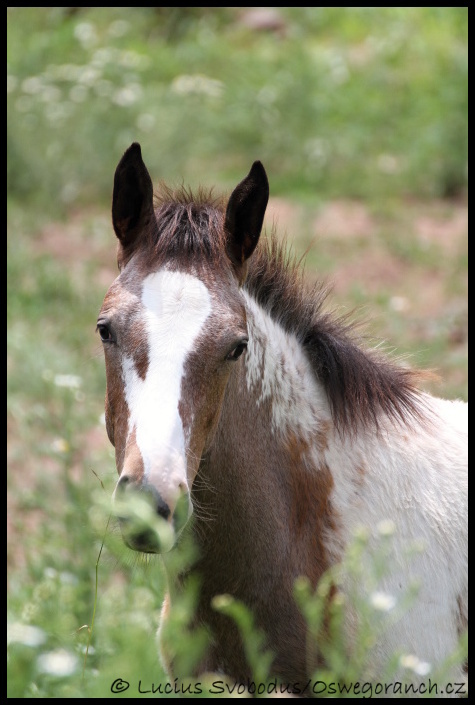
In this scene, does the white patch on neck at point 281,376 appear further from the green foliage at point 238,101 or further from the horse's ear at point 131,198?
the green foliage at point 238,101

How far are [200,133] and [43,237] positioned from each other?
7.57 ft

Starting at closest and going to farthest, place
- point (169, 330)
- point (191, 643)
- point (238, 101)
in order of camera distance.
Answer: point (191, 643)
point (169, 330)
point (238, 101)

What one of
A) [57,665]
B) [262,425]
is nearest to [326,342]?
[262,425]

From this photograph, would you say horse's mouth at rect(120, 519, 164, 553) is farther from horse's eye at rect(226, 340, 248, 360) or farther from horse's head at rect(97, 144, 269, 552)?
horse's eye at rect(226, 340, 248, 360)

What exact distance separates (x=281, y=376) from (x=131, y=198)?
2.17 feet

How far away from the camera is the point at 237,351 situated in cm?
221

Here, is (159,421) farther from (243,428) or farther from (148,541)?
(243,428)

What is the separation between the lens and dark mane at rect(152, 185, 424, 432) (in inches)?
99.4

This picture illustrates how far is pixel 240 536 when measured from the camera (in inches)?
92.4

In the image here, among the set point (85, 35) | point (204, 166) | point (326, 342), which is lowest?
point (326, 342)

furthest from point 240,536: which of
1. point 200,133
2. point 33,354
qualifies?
point 200,133

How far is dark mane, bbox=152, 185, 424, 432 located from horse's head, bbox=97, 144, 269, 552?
0.22ft

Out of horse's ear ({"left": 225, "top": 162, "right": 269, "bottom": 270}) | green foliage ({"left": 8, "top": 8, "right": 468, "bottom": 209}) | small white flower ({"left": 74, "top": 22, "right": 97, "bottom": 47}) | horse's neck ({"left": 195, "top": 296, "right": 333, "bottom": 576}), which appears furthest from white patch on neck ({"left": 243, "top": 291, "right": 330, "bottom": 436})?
small white flower ({"left": 74, "top": 22, "right": 97, "bottom": 47})

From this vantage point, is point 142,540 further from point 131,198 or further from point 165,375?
point 131,198
